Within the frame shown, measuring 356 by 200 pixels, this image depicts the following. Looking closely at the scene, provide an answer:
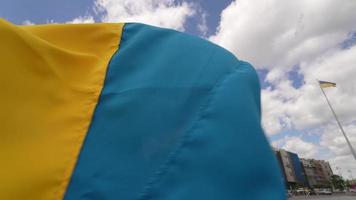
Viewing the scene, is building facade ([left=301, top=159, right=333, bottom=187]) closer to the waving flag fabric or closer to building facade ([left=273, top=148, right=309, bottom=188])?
building facade ([left=273, top=148, right=309, bottom=188])

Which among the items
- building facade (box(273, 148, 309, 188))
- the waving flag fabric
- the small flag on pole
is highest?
building facade (box(273, 148, 309, 188))

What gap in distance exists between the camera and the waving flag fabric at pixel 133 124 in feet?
2.29

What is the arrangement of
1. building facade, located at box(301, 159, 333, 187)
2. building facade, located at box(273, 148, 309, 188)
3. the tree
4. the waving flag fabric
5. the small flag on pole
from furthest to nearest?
the tree < building facade, located at box(301, 159, 333, 187) < building facade, located at box(273, 148, 309, 188) < the small flag on pole < the waving flag fabric

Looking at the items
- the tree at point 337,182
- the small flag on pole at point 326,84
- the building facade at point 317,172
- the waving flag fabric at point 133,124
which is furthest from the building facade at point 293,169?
the waving flag fabric at point 133,124

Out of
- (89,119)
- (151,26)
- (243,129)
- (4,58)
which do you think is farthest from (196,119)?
(4,58)

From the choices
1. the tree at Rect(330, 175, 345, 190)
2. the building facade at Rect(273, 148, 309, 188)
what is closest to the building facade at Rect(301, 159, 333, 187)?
the tree at Rect(330, 175, 345, 190)

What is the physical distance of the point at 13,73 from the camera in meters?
0.82

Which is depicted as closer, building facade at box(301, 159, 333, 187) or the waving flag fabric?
the waving flag fabric

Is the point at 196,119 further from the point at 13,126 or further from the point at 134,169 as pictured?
the point at 13,126

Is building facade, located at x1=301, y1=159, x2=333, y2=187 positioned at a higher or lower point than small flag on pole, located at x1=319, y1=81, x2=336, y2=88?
higher

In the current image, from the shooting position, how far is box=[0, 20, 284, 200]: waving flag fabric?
699 mm

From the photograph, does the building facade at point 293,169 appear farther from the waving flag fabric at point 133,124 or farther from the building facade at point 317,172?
the waving flag fabric at point 133,124

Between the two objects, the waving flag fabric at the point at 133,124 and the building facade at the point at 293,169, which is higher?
the building facade at the point at 293,169

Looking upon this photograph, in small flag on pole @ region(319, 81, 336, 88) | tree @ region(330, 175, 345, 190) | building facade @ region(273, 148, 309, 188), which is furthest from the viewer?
tree @ region(330, 175, 345, 190)
